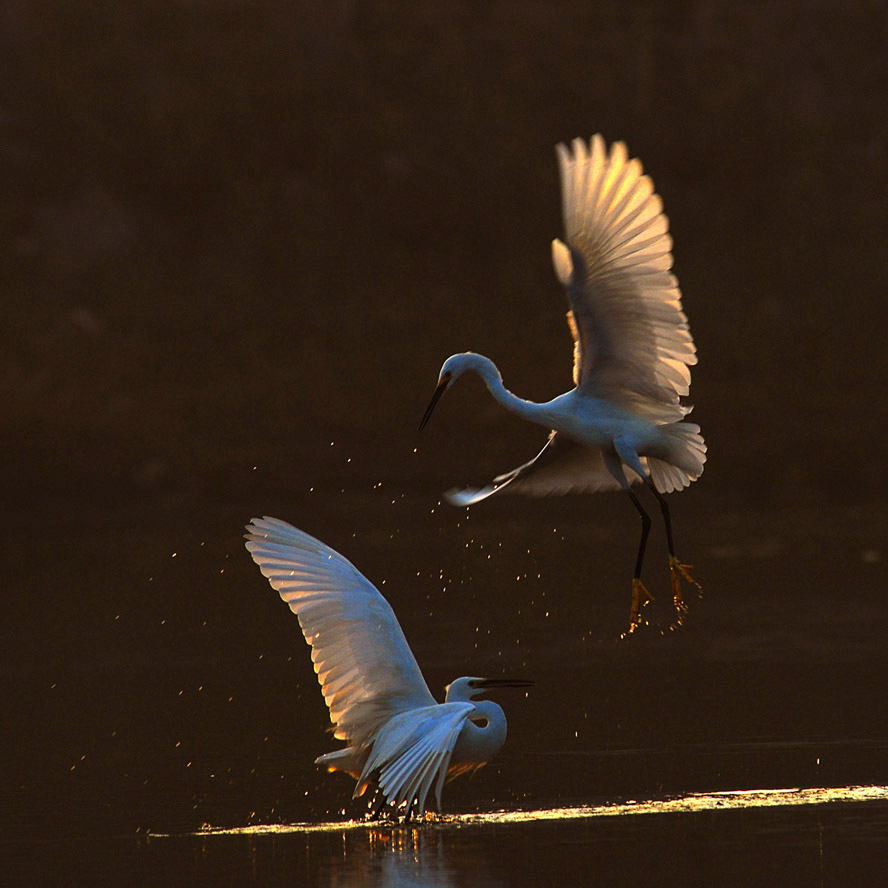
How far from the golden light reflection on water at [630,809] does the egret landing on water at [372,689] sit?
0.47ft

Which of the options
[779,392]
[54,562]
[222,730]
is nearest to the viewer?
[222,730]

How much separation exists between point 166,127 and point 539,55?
7073 millimetres

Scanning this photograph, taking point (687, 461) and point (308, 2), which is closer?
point (687, 461)

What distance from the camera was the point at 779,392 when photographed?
88.3ft

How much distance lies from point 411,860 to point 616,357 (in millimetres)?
2688

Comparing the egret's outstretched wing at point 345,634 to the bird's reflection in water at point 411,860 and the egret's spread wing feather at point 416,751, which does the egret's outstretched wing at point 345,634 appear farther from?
the bird's reflection in water at point 411,860

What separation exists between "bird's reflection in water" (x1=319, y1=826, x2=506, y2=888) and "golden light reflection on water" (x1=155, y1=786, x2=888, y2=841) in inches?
4.7

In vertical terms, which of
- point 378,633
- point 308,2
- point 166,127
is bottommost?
point 378,633

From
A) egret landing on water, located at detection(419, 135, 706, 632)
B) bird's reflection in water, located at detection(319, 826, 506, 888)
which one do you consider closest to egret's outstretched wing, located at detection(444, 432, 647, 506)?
egret landing on water, located at detection(419, 135, 706, 632)

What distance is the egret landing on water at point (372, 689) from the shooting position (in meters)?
7.51

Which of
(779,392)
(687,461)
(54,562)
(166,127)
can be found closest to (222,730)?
(687,461)

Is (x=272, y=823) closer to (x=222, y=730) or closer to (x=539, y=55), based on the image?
(x=222, y=730)

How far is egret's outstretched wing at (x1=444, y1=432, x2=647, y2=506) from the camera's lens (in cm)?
959

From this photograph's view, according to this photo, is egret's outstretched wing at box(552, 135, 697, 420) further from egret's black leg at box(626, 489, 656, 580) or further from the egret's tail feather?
egret's black leg at box(626, 489, 656, 580)
